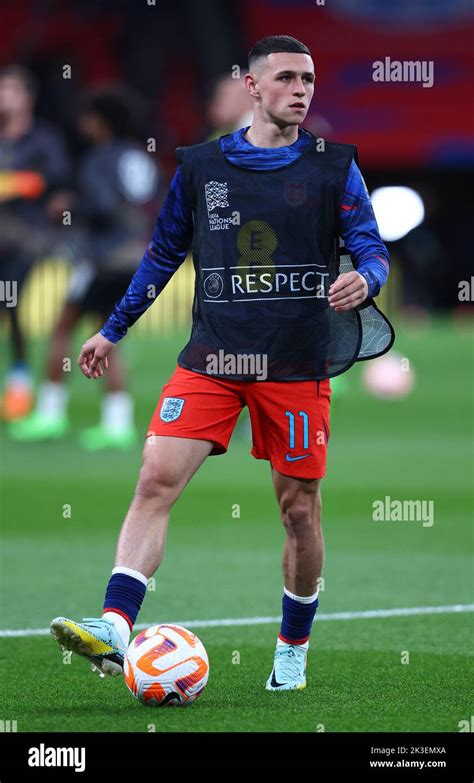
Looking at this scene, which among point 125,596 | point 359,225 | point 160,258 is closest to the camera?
point 125,596

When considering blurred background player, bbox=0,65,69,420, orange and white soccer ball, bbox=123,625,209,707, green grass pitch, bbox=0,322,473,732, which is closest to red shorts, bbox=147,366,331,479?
orange and white soccer ball, bbox=123,625,209,707

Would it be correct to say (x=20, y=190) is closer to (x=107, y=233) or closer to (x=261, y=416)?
(x=107, y=233)

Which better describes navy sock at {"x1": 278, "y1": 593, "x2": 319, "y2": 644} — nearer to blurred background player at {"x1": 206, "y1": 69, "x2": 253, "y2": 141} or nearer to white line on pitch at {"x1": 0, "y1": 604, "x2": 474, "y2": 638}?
white line on pitch at {"x1": 0, "y1": 604, "x2": 474, "y2": 638}

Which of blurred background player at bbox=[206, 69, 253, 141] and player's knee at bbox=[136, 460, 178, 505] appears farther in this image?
blurred background player at bbox=[206, 69, 253, 141]

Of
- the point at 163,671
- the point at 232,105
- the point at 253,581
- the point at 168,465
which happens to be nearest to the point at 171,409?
the point at 168,465

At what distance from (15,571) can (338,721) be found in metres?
3.78

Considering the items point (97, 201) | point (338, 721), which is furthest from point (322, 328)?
point (97, 201)

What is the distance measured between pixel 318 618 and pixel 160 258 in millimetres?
2275

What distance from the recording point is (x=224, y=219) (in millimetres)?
6121

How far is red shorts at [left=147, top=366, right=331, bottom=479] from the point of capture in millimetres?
6035

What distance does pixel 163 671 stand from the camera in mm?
5762

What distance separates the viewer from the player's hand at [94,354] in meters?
6.22

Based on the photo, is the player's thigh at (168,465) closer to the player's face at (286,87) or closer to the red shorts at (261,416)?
the red shorts at (261,416)

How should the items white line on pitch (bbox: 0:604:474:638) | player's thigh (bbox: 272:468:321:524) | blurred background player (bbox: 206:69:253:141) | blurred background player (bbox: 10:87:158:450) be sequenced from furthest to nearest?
1. blurred background player (bbox: 10:87:158:450)
2. blurred background player (bbox: 206:69:253:141)
3. white line on pitch (bbox: 0:604:474:638)
4. player's thigh (bbox: 272:468:321:524)
